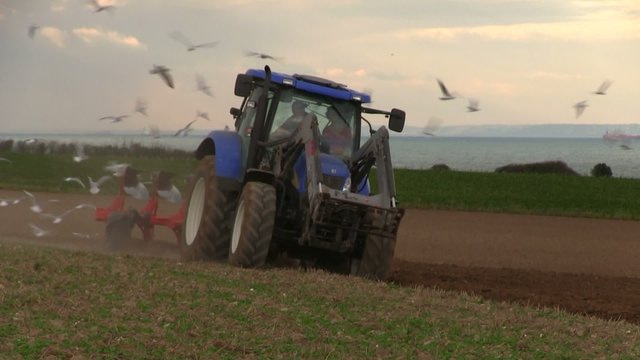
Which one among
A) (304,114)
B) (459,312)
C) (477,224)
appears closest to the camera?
(459,312)

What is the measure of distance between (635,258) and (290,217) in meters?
7.18

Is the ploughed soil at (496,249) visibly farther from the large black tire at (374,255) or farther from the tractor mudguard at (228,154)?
the tractor mudguard at (228,154)

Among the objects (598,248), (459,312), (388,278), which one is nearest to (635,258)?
(598,248)

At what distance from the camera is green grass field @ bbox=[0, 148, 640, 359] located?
6125 millimetres

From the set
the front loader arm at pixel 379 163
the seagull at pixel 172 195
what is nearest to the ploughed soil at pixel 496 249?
the seagull at pixel 172 195

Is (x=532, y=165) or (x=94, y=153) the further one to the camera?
(x=532, y=165)

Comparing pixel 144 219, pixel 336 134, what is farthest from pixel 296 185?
pixel 144 219

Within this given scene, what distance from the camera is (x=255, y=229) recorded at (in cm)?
970

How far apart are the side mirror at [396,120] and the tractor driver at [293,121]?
1.04 meters

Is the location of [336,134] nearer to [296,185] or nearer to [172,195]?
[296,185]

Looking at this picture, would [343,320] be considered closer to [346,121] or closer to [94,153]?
[346,121]

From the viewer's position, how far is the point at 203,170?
1141 cm

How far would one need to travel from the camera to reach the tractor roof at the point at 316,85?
35.8 ft

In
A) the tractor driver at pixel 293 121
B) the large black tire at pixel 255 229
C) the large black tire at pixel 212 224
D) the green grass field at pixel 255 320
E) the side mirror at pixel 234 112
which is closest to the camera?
the green grass field at pixel 255 320
